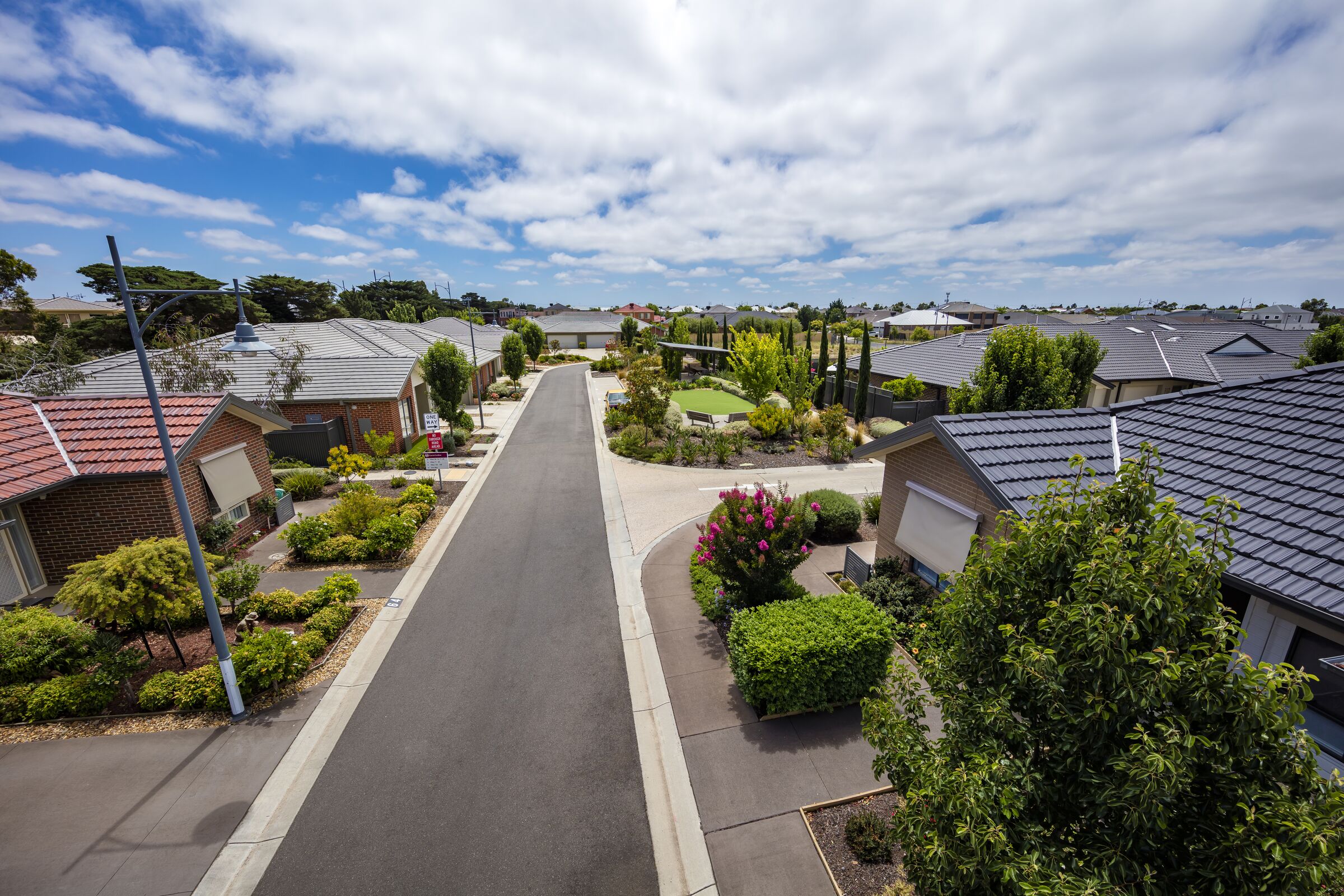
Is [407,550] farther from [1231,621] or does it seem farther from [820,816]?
[1231,621]

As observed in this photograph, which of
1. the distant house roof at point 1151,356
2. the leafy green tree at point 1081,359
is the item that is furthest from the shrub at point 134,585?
the distant house roof at point 1151,356

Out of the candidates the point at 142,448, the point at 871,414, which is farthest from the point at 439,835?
the point at 871,414

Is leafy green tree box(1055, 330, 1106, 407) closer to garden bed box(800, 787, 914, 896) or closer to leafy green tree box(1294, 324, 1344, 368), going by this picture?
leafy green tree box(1294, 324, 1344, 368)

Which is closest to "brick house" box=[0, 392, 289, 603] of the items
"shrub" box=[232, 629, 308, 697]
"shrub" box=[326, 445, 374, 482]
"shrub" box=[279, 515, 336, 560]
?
"shrub" box=[279, 515, 336, 560]

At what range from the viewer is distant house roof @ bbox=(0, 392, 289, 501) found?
420 inches

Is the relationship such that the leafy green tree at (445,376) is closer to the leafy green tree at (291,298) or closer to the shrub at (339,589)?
the shrub at (339,589)

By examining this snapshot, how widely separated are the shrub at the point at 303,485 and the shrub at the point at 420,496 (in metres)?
3.85

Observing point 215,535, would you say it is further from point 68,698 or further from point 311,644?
point 311,644

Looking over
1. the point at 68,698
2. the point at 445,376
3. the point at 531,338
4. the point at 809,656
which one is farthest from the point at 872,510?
the point at 531,338

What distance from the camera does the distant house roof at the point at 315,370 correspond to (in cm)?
2192

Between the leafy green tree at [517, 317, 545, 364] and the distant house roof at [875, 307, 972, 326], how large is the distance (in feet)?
148

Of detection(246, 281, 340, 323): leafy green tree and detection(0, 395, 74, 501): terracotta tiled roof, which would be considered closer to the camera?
detection(0, 395, 74, 501): terracotta tiled roof

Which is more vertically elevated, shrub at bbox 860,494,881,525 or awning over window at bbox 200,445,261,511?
awning over window at bbox 200,445,261,511

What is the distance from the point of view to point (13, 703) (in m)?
8.14
